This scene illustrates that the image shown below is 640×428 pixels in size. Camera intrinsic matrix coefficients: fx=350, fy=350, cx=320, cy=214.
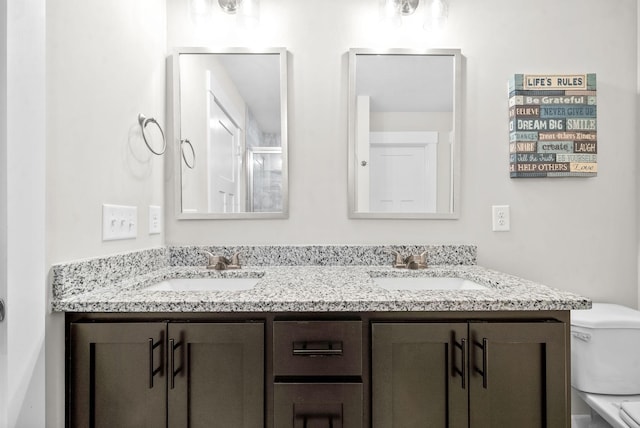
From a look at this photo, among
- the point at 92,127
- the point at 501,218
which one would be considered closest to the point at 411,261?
the point at 501,218

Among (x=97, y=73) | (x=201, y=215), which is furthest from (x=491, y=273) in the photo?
(x=97, y=73)

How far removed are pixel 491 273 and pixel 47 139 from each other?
5.24 ft

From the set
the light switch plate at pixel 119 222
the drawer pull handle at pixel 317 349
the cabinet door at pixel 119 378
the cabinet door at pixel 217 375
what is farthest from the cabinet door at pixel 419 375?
the light switch plate at pixel 119 222

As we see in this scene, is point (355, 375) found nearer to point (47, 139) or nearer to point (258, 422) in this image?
point (258, 422)

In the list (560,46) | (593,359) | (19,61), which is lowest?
(593,359)

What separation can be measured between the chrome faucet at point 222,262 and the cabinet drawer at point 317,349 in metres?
0.63

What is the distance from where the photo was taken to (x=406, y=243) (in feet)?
5.49

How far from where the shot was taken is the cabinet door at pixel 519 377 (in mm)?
985

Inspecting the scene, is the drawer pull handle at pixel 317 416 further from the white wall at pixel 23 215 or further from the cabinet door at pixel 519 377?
the white wall at pixel 23 215

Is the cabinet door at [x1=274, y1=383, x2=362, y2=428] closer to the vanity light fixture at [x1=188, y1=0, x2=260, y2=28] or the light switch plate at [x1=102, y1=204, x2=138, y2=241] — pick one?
the light switch plate at [x1=102, y1=204, x2=138, y2=241]

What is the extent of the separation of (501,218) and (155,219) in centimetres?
159

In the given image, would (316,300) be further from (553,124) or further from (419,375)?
(553,124)

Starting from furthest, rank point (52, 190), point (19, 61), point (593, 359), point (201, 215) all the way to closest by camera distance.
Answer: point (201, 215), point (593, 359), point (52, 190), point (19, 61)

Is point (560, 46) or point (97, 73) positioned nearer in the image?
point (97, 73)
